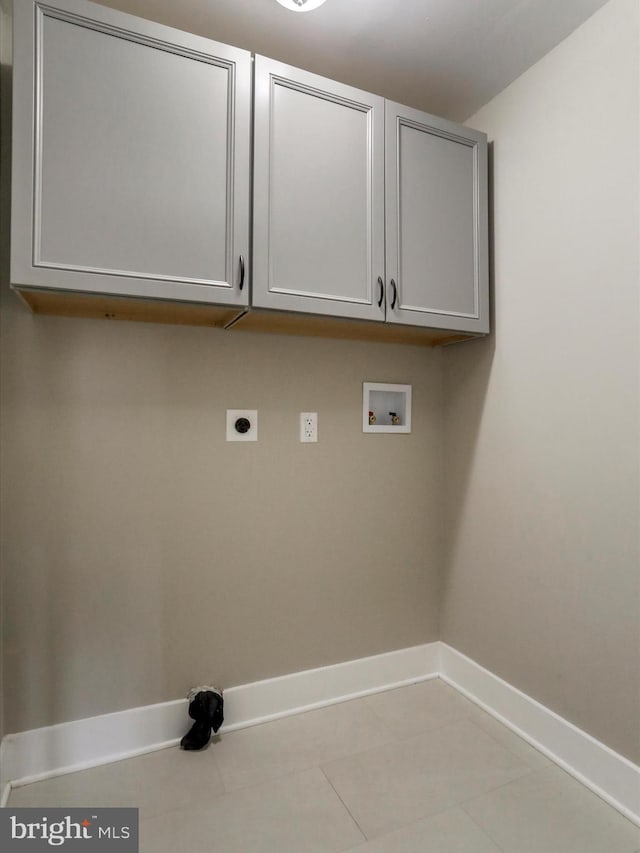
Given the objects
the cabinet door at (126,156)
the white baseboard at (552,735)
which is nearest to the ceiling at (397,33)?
the cabinet door at (126,156)

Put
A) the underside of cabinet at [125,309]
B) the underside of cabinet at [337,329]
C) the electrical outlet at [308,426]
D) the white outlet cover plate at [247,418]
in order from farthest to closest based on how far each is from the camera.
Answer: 1. the electrical outlet at [308,426]
2. the white outlet cover plate at [247,418]
3. the underside of cabinet at [337,329]
4. the underside of cabinet at [125,309]

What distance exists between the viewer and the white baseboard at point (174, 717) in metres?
1.60

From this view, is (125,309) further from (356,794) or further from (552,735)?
(552,735)

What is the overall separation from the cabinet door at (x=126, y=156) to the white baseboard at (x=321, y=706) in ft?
4.84

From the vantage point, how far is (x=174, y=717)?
1.78 metres

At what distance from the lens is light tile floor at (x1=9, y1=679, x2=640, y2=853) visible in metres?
1.36

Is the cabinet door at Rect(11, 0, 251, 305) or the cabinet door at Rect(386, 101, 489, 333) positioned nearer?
the cabinet door at Rect(11, 0, 251, 305)

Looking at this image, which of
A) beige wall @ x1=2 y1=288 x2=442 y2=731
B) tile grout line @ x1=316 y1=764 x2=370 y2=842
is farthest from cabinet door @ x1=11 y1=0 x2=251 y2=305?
tile grout line @ x1=316 y1=764 x2=370 y2=842

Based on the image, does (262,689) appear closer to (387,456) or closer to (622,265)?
(387,456)

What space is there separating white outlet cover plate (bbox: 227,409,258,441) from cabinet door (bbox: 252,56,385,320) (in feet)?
1.64

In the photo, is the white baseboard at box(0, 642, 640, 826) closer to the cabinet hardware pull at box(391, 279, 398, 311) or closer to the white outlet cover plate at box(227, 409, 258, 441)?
the white outlet cover plate at box(227, 409, 258, 441)

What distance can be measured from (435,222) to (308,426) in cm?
94

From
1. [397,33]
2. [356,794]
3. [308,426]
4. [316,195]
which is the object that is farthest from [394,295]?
[356,794]

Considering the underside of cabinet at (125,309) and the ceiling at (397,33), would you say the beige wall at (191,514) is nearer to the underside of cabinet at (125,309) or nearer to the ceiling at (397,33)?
the underside of cabinet at (125,309)
